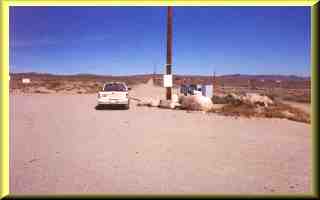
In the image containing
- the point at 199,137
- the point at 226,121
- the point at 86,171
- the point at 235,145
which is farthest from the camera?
the point at 226,121

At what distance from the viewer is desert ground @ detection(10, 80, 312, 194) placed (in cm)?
454

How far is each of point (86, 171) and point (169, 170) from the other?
4.36 ft

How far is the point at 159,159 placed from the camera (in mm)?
5867

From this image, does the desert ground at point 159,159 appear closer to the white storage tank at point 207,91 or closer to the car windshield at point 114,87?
the car windshield at point 114,87

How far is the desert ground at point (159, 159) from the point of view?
4539 mm

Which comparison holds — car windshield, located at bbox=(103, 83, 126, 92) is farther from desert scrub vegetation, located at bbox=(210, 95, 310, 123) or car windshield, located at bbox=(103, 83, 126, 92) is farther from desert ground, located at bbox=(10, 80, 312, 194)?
desert ground, located at bbox=(10, 80, 312, 194)

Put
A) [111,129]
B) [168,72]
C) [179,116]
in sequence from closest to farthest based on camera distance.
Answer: [111,129] → [179,116] → [168,72]

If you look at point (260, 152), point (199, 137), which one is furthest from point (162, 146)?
point (260, 152)

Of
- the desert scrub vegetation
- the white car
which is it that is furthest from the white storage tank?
the white car

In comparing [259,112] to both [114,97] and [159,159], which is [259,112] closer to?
[114,97]

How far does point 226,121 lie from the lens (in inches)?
431

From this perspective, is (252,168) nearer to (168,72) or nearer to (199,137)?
(199,137)

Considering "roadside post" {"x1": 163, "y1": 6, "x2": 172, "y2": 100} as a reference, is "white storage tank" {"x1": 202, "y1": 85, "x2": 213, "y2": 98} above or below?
below

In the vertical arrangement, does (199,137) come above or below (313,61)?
below
